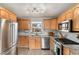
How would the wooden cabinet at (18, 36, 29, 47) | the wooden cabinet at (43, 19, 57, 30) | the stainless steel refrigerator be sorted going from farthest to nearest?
1. the wooden cabinet at (43, 19, 57, 30)
2. the wooden cabinet at (18, 36, 29, 47)
3. the stainless steel refrigerator

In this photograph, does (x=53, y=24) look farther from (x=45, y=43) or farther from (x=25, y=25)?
(x=25, y=25)

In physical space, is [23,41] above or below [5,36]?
below

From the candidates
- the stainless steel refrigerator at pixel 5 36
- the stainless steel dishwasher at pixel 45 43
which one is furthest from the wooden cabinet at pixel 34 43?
the stainless steel refrigerator at pixel 5 36

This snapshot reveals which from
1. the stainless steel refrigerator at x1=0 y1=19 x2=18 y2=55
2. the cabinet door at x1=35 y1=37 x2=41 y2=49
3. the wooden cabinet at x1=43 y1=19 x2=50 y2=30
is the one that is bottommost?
the cabinet door at x1=35 y1=37 x2=41 y2=49

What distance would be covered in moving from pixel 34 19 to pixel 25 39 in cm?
106

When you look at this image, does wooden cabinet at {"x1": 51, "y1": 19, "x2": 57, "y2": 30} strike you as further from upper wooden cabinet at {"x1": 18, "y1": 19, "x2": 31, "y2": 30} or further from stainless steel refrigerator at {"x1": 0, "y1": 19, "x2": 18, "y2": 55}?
stainless steel refrigerator at {"x1": 0, "y1": 19, "x2": 18, "y2": 55}

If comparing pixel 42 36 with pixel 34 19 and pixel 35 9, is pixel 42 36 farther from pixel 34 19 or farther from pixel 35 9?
pixel 35 9

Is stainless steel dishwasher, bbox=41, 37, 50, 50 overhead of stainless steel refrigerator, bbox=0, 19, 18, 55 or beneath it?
beneath


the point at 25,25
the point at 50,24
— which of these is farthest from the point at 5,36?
the point at 50,24

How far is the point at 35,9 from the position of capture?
202 inches

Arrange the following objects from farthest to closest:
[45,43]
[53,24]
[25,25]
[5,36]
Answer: [25,25], [53,24], [45,43], [5,36]

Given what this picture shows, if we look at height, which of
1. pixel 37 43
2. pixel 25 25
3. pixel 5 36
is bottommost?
pixel 37 43

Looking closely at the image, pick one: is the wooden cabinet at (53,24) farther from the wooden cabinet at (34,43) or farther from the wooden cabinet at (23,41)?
the wooden cabinet at (23,41)

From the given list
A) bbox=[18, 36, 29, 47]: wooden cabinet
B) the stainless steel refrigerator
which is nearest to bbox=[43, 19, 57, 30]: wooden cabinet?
bbox=[18, 36, 29, 47]: wooden cabinet
